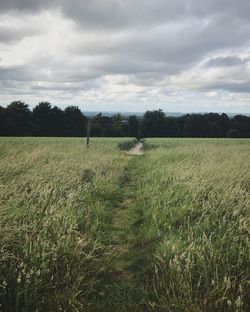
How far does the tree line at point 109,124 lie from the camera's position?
78.1 meters

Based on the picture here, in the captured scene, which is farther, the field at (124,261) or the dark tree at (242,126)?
the dark tree at (242,126)

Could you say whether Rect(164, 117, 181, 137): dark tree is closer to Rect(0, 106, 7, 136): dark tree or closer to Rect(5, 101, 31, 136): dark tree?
Rect(5, 101, 31, 136): dark tree

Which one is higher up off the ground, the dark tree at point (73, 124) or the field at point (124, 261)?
the dark tree at point (73, 124)

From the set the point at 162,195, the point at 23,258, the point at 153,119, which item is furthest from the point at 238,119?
the point at 23,258

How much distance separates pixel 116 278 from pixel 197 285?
1.32m

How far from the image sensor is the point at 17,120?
77.1 meters

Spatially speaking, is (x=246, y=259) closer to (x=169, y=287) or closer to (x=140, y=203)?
(x=169, y=287)

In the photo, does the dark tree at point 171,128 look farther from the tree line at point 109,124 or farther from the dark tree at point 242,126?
the dark tree at point 242,126

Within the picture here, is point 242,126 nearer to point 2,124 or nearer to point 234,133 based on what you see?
point 234,133

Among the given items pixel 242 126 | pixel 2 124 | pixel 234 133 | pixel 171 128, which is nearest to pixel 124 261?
pixel 2 124

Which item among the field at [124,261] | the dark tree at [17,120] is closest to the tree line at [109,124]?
the dark tree at [17,120]

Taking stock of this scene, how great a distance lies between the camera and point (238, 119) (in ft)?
296

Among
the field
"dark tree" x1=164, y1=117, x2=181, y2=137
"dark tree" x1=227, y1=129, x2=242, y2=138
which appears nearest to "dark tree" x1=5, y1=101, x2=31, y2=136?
"dark tree" x1=164, y1=117, x2=181, y2=137

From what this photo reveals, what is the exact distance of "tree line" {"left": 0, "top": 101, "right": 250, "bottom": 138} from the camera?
78.1 meters
